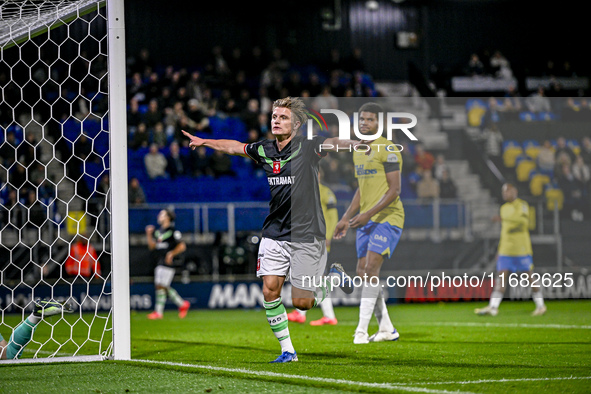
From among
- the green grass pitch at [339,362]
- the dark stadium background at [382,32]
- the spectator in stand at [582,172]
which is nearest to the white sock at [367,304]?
the green grass pitch at [339,362]

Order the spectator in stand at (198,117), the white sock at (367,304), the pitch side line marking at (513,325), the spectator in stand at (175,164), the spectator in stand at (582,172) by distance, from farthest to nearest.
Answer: the spectator in stand at (198,117)
the spectator in stand at (175,164)
the spectator in stand at (582,172)
the pitch side line marking at (513,325)
the white sock at (367,304)

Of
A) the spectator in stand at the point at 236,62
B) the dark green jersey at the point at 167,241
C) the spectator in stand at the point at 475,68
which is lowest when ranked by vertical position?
the dark green jersey at the point at 167,241

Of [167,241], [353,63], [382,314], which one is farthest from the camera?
[353,63]

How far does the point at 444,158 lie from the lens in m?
15.5

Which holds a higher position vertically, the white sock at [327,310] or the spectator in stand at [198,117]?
the spectator in stand at [198,117]

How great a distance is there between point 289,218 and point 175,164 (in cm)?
1102

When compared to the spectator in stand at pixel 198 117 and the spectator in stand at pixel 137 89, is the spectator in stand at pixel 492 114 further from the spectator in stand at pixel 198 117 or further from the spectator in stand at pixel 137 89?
the spectator in stand at pixel 137 89

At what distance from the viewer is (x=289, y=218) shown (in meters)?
6.41

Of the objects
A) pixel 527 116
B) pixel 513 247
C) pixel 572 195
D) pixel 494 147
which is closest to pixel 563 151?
pixel 494 147

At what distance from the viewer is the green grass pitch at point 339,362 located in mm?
4973

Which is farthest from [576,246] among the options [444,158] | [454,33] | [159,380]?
[454,33]

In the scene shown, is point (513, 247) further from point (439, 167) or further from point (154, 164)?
point (154, 164)

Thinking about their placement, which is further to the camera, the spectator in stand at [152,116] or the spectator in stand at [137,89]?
the spectator in stand at [137,89]

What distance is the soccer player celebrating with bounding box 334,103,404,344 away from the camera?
7.69 meters
